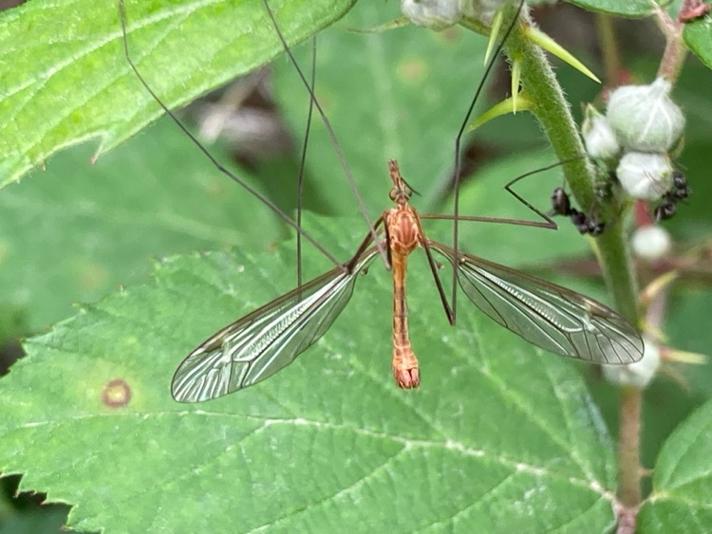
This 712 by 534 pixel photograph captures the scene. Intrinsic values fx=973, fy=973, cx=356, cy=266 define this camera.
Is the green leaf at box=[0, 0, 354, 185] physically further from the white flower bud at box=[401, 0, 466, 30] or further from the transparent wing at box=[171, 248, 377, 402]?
the transparent wing at box=[171, 248, 377, 402]

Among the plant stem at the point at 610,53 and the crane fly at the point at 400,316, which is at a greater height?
the plant stem at the point at 610,53

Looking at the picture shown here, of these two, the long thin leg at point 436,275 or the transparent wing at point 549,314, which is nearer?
the transparent wing at point 549,314

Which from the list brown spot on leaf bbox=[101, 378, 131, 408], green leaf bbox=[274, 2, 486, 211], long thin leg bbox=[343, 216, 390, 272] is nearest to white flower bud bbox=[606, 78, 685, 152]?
long thin leg bbox=[343, 216, 390, 272]

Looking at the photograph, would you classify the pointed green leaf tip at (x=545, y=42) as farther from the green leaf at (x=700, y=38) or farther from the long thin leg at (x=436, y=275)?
the long thin leg at (x=436, y=275)

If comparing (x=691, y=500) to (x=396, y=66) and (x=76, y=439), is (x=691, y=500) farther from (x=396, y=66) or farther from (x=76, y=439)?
(x=396, y=66)

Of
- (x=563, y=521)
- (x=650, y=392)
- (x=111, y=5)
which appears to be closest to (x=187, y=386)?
(x=111, y=5)

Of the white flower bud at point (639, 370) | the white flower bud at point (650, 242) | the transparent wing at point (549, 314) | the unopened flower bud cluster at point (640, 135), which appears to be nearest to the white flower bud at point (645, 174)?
the unopened flower bud cluster at point (640, 135)

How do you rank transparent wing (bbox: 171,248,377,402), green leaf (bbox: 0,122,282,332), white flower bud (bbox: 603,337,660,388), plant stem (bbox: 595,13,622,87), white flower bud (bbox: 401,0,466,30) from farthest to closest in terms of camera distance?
plant stem (bbox: 595,13,622,87)
green leaf (bbox: 0,122,282,332)
white flower bud (bbox: 603,337,660,388)
transparent wing (bbox: 171,248,377,402)
white flower bud (bbox: 401,0,466,30)
